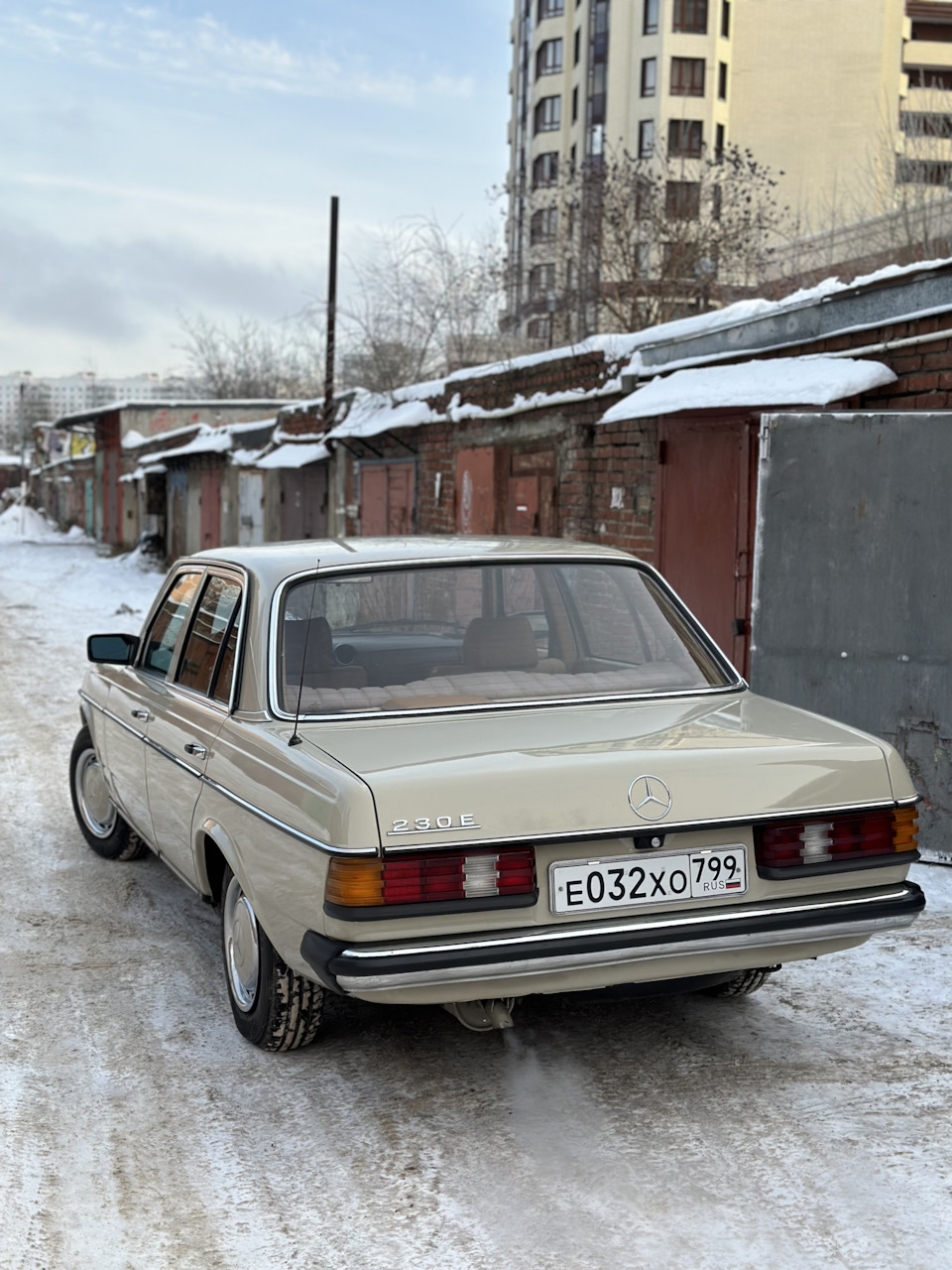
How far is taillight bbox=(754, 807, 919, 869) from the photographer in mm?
3260

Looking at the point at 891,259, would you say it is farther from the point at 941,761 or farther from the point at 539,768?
the point at 539,768

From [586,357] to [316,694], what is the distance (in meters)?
6.88

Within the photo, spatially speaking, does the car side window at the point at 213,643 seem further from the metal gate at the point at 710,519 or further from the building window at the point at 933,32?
the building window at the point at 933,32

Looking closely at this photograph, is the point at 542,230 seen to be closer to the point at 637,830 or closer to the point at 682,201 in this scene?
the point at 682,201

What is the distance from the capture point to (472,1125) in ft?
10.5

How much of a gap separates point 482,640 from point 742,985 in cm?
134

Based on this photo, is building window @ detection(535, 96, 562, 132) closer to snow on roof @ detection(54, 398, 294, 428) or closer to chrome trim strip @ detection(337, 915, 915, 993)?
snow on roof @ detection(54, 398, 294, 428)

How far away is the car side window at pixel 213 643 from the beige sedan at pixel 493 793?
0.01 metres

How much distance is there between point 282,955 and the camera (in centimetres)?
332

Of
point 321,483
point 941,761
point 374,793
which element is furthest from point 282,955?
point 321,483

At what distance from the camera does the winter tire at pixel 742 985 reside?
396cm

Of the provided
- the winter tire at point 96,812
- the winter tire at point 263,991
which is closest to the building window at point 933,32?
the winter tire at point 96,812

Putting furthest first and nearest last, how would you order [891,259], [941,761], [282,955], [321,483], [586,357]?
[321,483]
[891,259]
[586,357]
[941,761]
[282,955]

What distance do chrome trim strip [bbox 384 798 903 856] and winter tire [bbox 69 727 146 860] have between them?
2.86 metres
